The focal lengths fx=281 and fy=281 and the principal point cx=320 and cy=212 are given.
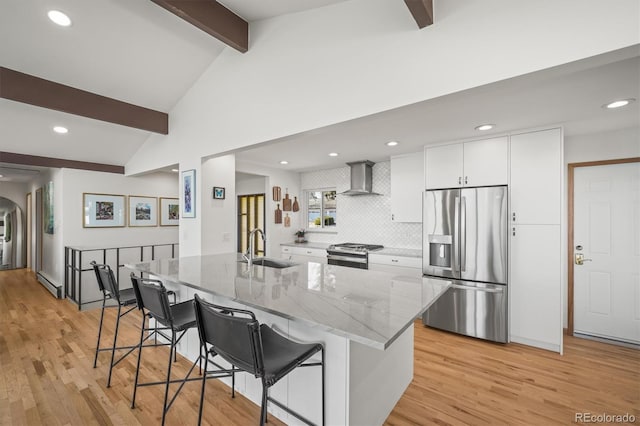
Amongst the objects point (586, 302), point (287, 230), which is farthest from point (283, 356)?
point (287, 230)

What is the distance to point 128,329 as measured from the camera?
3.38m

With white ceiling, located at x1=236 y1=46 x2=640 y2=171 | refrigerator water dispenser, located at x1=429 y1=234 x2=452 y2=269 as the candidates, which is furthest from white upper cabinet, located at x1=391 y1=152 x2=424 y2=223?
refrigerator water dispenser, located at x1=429 y1=234 x2=452 y2=269

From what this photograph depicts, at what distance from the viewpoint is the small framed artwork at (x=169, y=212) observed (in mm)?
5625

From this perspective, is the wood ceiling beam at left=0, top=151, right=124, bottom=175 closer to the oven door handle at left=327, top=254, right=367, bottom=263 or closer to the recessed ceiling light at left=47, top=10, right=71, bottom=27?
the recessed ceiling light at left=47, top=10, right=71, bottom=27

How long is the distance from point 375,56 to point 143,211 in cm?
521

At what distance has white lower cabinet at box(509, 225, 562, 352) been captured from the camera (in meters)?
2.84

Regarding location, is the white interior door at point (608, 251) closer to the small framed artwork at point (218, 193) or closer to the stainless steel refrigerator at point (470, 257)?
the stainless steel refrigerator at point (470, 257)

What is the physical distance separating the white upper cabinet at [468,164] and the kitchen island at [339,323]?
1.81 metres

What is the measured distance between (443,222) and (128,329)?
A: 157 inches

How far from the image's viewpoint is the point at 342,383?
1465 millimetres

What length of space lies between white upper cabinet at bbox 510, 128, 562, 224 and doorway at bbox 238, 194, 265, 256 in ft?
14.2

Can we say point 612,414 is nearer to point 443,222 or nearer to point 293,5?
point 443,222

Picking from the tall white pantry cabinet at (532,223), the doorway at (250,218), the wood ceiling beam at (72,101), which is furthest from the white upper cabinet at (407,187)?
the wood ceiling beam at (72,101)

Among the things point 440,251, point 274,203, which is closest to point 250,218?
point 274,203
